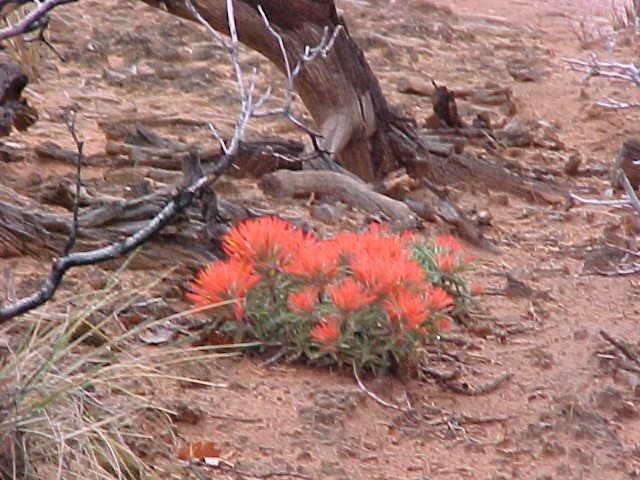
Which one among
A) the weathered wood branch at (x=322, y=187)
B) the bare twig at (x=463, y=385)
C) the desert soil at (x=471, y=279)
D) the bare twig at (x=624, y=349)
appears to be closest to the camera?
the desert soil at (x=471, y=279)

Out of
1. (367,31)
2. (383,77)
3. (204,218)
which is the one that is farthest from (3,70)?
(367,31)

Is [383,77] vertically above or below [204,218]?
below

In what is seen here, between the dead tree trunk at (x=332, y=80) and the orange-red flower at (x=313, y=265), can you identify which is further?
Result: the dead tree trunk at (x=332, y=80)

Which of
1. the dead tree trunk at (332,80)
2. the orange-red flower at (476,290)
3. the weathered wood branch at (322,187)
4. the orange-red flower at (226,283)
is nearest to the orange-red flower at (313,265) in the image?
the orange-red flower at (226,283)

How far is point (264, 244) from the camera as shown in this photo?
4371 mm

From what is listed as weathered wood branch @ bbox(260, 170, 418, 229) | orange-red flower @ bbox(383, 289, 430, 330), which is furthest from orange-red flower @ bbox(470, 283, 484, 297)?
weathered wood branch @ bbox(260, 170, 418, 229)

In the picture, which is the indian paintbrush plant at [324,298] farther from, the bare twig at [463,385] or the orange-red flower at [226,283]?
the bare twig at [463,385]

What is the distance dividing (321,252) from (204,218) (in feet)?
3.23

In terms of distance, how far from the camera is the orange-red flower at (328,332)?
14.0 ft

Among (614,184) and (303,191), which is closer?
(303,191)

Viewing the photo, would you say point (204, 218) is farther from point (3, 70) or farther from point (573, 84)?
point (573, 84)

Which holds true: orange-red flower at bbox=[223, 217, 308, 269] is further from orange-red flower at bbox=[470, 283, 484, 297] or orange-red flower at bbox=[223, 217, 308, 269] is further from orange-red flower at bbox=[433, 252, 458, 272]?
orange-red flower at bbox=[470, 283, 484, 297]

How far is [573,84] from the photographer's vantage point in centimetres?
984

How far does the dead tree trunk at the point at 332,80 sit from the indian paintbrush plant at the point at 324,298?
84.5 inches
